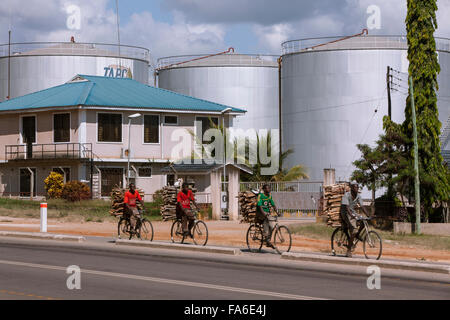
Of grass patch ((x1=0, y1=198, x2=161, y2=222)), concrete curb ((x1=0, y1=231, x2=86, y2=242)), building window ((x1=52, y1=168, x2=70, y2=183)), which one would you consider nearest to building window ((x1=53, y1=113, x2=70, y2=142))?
building window ((x1=52, y1=168, x2=70, y2=183))

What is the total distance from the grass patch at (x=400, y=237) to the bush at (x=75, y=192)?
16979mm

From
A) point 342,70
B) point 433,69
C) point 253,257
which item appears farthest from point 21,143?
point 253,257

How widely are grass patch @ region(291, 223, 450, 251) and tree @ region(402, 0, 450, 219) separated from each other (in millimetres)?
3228

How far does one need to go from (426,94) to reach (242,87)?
29.6 m

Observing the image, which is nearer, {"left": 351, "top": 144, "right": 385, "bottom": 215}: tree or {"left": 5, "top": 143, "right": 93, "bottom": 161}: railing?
{"left": 351, "top": 144, "right": 385, "bottom": 215}: tree

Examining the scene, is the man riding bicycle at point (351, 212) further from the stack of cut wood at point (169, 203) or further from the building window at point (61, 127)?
the building window at point (61, 127)

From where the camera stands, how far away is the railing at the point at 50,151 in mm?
46750

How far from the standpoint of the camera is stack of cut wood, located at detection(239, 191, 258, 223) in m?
33.6

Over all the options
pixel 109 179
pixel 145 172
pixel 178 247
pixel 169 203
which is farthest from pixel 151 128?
pixel 178 247

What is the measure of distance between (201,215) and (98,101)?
43.9 feet

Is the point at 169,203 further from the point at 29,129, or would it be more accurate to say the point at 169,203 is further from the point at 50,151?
the point at 29,129

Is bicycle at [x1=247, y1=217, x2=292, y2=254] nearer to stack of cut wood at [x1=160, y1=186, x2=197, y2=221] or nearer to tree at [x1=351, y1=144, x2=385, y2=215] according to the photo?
tree at [x1=351, y1=144, x2=385, y2=215]

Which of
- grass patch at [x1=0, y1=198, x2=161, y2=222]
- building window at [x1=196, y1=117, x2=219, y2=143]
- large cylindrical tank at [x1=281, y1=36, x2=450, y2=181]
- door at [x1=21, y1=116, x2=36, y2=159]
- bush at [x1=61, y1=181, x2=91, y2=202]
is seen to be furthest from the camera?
Answer: large cylindrical tank at [x1=281, y1=36, x2=450, y2=181]

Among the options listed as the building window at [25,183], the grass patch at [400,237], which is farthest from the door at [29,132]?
the grass patch at [400,237]
